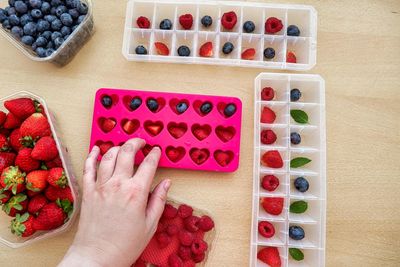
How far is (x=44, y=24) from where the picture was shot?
96 cm

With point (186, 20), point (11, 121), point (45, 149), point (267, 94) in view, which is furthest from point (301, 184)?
point (11, 121)

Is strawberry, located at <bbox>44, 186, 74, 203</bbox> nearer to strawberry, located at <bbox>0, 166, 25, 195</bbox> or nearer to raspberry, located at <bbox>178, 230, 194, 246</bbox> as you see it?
strawberry, located at <bbox>0, 166, 25, 195</bbox>

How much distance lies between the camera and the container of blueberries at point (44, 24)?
0.96 metres

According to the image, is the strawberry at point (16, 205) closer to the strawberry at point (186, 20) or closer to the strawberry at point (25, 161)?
the strawberry at point (25, 161)

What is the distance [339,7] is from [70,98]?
2.85 ft

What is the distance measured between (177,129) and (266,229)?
1.23 ft

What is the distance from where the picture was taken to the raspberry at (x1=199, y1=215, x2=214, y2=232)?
37.0 inches

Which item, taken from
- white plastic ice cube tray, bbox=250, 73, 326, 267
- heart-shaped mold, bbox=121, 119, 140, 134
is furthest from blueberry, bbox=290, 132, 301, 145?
heart-shaped mold, bbox=121, 119, 140, 134

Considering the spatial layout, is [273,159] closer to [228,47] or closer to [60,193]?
[228,47]

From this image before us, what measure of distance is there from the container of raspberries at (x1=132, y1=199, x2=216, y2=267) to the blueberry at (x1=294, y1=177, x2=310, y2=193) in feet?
0.86

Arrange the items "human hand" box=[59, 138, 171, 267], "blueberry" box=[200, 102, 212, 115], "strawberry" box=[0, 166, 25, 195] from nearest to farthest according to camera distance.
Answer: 1. "human hand" box=[59, 138, 171, 267]
2. "strawberry" box=[0, 166, 25, 195]
3. "blueberry" box=[200, 102, 212, 115]

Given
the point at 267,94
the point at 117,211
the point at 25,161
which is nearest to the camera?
the point at 117,211

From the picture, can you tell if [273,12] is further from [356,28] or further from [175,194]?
[175,194]

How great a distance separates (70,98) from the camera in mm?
1046
